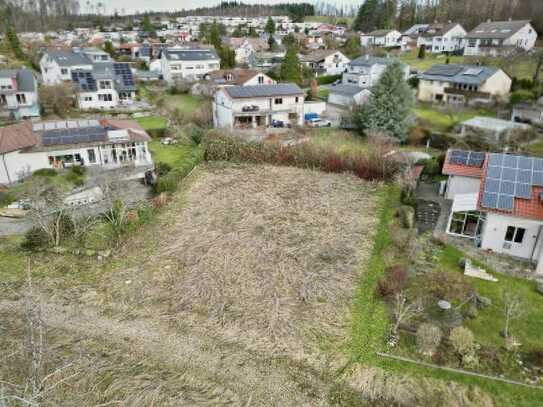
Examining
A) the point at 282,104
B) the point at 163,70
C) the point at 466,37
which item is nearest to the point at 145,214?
the point at 282,104

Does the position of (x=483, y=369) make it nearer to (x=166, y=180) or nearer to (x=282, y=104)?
(x=166, y=180)

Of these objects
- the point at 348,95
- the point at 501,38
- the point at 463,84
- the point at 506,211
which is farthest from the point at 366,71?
the point at 506,211

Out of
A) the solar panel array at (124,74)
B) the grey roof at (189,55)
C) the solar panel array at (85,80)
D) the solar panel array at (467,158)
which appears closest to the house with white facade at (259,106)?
the solar panel array at (85,80)

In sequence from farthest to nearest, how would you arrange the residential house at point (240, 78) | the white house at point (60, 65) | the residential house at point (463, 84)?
the white house at point (60, 65) < the residential house at point (240, 78) < the residential house at point (463, 84)

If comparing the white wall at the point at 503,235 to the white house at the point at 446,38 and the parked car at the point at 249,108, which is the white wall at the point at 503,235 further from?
the white house at the point at 446,38

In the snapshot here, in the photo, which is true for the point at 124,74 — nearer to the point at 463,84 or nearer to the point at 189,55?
the point at 189,55

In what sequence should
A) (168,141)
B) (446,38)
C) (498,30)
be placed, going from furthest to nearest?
(446,38), (498,30), (168,141)
